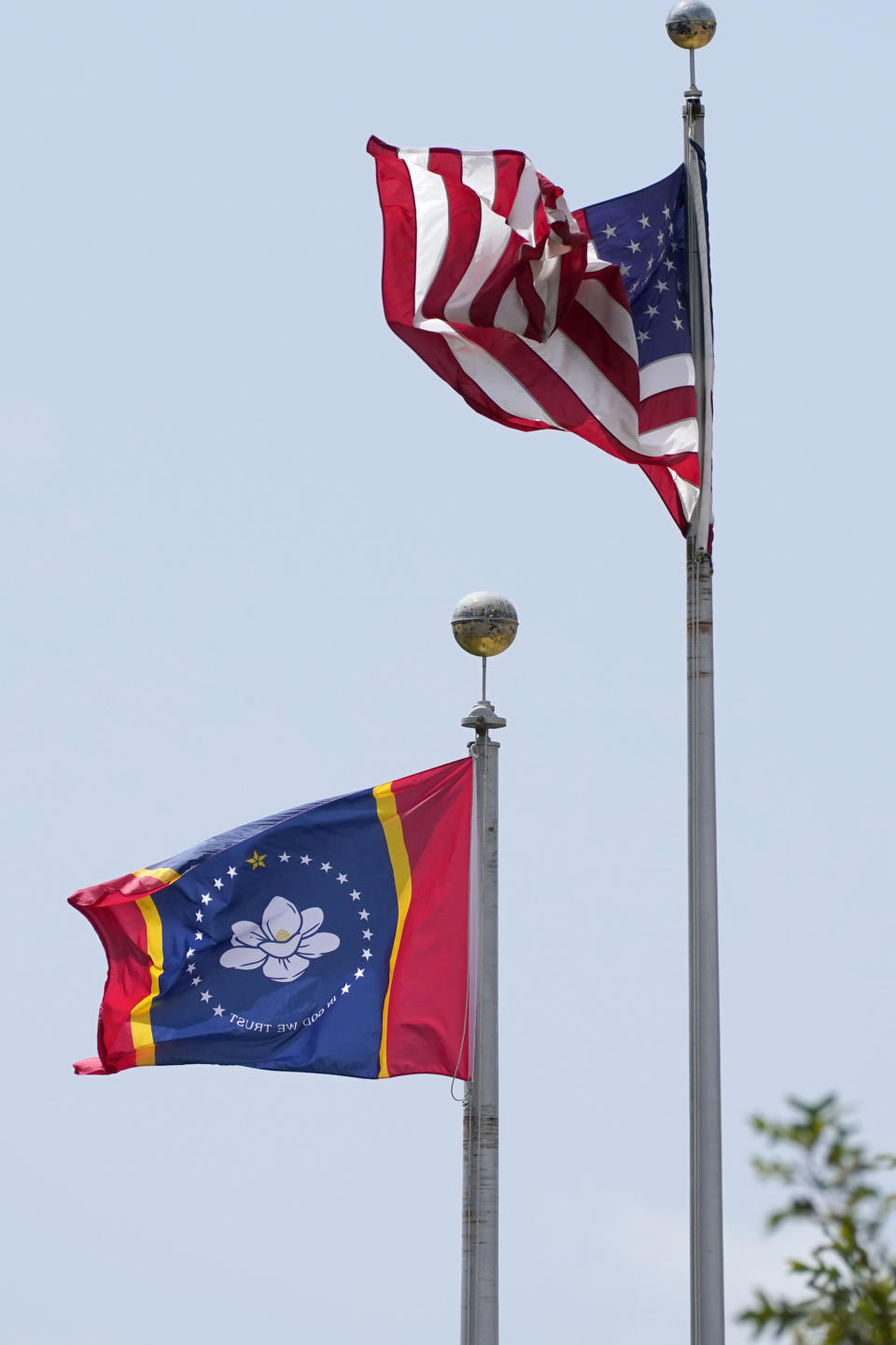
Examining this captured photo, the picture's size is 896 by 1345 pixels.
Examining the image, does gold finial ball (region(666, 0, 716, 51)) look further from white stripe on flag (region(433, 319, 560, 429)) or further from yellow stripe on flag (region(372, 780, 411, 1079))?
yellow stripe on flag (region(372, 780, 411, 1079))

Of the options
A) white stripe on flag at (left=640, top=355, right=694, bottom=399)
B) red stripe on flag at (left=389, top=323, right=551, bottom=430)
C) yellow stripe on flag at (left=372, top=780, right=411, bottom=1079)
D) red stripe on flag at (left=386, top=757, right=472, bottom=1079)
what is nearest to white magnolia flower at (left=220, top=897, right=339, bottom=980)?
yellow stripe on flag at (left=372, top=780, right=411, bottom=1079)

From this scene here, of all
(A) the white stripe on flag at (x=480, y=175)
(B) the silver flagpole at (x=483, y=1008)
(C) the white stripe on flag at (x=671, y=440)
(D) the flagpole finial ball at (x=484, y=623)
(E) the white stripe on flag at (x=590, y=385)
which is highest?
(A) the white stripe on flag at (x=480, y=175)

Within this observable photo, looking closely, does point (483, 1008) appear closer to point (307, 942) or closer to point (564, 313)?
point (307, 942)

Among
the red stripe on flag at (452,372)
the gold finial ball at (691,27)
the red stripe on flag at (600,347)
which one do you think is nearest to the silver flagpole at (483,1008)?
the red stripe on flag at (452,372)

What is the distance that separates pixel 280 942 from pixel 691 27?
21.5 feet

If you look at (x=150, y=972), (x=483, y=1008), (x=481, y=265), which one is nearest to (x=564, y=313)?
(x=481, y=265)

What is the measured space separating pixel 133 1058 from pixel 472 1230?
254cm

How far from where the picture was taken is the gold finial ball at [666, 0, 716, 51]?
1341 cm

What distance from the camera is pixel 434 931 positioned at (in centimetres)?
1405

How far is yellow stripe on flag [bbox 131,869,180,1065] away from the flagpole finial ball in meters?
2.57

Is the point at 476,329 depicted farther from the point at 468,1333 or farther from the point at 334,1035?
the point at 468,1333

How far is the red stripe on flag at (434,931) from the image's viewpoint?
13.7m

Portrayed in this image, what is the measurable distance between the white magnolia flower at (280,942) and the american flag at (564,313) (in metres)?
3.69

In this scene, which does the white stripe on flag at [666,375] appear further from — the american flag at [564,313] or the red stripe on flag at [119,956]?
the red stripe on flag at [119,956]
